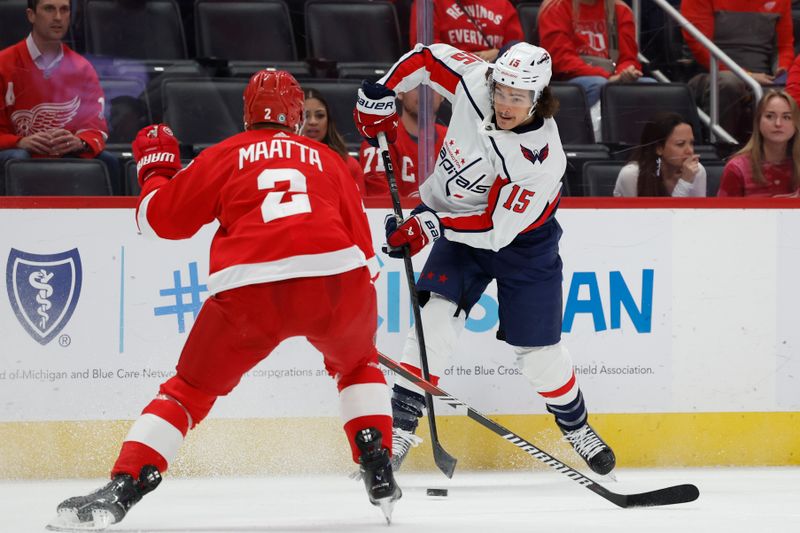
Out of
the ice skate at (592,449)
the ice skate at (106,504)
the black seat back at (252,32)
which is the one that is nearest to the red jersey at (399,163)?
the black seat back at (252,32)

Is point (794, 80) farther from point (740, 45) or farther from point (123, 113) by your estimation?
point (123, 113)

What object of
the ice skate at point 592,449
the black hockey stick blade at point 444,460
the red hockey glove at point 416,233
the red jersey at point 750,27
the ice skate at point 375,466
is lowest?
the ice skate at point 592,449

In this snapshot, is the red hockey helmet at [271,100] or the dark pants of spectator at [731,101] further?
the dark pants of spectator at [731,101]

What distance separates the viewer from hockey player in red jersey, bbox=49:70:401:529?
268 cm

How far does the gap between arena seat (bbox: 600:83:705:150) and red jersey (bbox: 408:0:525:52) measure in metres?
0.40

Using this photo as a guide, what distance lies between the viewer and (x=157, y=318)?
153 inches

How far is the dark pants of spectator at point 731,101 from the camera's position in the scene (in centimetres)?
434

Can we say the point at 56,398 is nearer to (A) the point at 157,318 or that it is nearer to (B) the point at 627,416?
(A) the point at 157,318

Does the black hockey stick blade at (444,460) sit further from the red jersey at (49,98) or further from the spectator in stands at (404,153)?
the red jersey at (49,98)

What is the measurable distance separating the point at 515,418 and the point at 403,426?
525 mm

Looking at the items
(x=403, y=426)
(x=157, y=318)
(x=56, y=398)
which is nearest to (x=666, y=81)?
(x=403, y=426)

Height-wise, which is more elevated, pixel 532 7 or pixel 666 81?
pixel 532 7

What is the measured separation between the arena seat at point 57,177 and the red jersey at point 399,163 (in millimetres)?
853

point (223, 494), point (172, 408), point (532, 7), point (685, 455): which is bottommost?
point (685, 455)
